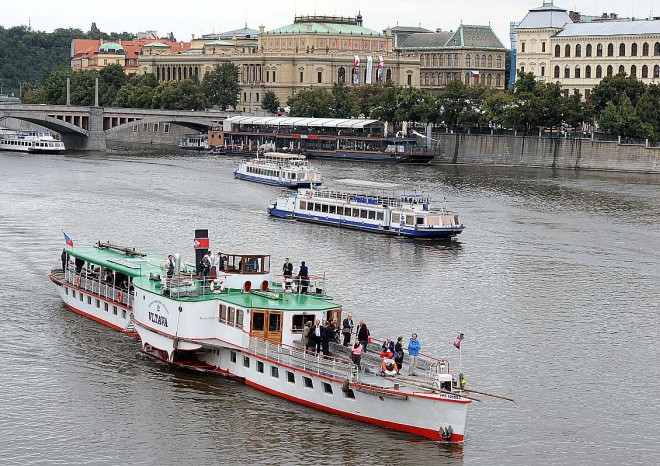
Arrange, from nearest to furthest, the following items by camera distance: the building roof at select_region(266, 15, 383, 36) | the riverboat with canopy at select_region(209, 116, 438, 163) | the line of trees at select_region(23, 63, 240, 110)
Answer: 1. the riverboat with canopy at select_region(209, 116, 438, 163)
2. the line of trees at select_region(23, 63, 240, 110)
3. the building roof at select_region(266, 15, 383, 36)

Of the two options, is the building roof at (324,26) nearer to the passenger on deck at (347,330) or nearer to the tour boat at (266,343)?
the tour boat at (266,343)

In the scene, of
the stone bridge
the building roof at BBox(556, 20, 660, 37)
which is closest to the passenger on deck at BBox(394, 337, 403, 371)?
the stone bridge

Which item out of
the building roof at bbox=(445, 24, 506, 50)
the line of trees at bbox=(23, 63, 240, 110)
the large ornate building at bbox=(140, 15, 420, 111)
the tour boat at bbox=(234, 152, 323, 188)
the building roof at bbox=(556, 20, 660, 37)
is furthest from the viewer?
the building roof at bbox=(445, 24, 506, 50)

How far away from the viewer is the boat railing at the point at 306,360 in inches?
1379

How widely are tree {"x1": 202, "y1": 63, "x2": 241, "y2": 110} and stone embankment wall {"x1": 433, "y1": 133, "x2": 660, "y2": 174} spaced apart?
46115mm

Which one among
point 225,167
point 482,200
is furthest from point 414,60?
point 482,200

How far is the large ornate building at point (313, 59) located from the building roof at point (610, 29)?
103 feet

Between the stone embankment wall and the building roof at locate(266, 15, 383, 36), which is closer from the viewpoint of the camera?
the stone embankment wall

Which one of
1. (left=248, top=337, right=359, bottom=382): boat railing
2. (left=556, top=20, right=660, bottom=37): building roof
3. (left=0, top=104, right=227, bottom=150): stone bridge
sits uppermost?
(left=556, top=20, right=660, bottom=37): building roof

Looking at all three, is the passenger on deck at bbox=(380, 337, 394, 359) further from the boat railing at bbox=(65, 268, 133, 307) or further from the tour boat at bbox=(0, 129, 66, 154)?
the tour boat at bbox=(0, 129, 66, 154)

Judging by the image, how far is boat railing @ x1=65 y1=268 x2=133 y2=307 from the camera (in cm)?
4359

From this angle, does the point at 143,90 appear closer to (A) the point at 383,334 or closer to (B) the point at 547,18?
(B) the point at 547,18

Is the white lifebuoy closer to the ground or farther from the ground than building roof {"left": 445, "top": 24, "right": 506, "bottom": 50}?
closer to the ground

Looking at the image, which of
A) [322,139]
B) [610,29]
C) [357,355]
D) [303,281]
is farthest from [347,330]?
[610,29]
